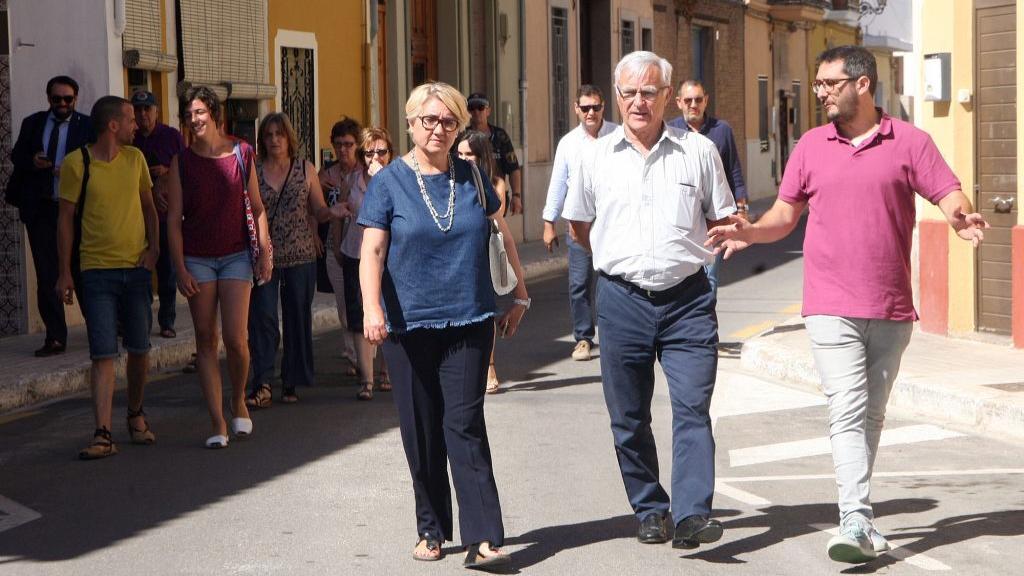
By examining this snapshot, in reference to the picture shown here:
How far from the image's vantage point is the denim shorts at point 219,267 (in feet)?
28.6

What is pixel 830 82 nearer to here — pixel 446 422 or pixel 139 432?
pixel 446 422

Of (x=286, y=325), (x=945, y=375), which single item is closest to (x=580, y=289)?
(x=286, y=325)

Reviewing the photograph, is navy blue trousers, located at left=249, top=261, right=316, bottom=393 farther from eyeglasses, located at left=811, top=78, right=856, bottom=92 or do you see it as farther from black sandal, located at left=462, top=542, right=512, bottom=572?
eyeglasses, located at left=811, top=78, right=856, bottom=92

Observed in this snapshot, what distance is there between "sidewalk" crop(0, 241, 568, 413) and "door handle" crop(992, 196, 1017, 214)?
578cm

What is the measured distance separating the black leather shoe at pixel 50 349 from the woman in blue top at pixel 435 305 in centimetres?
647

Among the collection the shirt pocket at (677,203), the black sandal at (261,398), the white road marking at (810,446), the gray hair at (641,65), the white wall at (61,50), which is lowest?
the white road marking at (810,446)

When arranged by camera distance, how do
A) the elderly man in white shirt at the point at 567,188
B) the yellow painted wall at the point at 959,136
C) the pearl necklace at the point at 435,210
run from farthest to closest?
the yellow painted wall at the point at 959,136 < the elderly man in white shirt at the point at 567,188 < the pearl necklace at the point at 435,210

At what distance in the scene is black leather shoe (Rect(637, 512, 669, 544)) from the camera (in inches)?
259

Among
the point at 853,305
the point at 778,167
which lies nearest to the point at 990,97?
the point at 853,305

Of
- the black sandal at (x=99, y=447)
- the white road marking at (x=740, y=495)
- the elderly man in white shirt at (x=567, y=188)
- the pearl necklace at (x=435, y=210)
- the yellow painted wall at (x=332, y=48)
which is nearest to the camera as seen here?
the pearl necklace at (x=435, y=210)

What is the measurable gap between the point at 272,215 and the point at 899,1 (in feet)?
178

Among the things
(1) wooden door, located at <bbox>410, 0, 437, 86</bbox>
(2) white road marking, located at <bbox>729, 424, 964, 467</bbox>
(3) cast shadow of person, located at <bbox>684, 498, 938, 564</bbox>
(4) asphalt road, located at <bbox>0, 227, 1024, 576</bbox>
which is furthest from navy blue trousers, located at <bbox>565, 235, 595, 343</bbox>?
(1) wooden door, located at <bbox>410, 0, 437, 86</bbox>

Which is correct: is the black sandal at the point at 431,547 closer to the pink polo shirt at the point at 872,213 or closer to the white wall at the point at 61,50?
the pink polo shirt at the point at 872,213

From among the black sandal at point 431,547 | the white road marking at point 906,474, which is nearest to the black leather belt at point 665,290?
the black sandal at point 431,547
